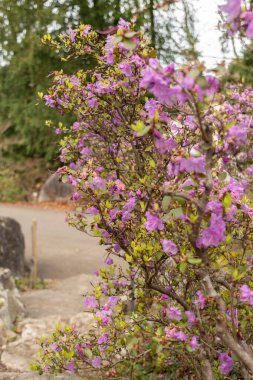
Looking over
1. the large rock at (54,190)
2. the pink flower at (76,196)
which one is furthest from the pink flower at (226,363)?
the large rock at (54,190)

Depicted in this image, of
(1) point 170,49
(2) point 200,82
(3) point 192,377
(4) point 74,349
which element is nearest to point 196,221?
(2) point 200,82

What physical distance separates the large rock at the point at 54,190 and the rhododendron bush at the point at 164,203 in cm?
1397

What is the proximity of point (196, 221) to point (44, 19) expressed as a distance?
1169 cm

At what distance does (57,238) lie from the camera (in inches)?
471

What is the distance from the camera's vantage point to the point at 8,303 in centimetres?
654

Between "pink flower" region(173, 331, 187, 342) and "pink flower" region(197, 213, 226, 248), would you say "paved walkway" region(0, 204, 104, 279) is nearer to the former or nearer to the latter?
"pink flower" region(173, 331, 187, 342)

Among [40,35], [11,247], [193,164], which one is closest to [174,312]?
[193,164]

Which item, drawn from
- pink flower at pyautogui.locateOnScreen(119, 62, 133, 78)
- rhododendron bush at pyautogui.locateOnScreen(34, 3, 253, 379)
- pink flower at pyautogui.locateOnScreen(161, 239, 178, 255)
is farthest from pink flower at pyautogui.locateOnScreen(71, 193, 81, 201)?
pink flower at pyautogui.locateOnScreen(161, 239, 178, 255)

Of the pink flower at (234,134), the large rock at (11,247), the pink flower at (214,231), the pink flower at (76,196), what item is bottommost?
the large rock at (11,247)

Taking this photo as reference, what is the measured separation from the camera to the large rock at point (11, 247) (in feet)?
29.0

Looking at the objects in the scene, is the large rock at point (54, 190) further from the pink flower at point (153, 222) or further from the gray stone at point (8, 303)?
the pink flower at point (153, 222)

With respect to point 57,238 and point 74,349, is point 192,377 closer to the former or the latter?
point 74,349

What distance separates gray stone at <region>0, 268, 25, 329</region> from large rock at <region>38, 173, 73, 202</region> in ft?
35.3

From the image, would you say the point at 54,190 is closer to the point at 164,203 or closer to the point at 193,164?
the point at 164,203
